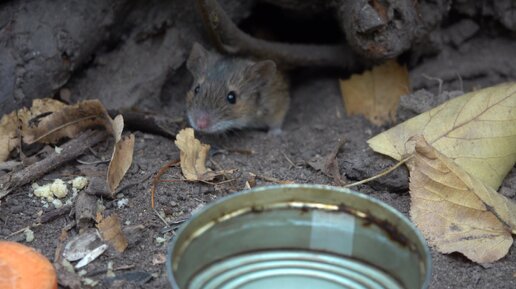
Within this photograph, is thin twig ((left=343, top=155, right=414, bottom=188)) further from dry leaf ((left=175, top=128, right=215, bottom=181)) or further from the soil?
dry leaf ((left=175, top=128, right=215, bottom=181))

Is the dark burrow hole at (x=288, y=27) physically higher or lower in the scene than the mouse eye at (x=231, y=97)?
higher

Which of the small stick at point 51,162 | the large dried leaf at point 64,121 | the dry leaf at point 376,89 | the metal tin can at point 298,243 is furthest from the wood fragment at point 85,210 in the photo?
the dry leaf at point 376,89

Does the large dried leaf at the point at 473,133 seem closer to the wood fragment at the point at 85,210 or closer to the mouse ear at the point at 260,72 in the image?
the mouse ear at the point at 260,72

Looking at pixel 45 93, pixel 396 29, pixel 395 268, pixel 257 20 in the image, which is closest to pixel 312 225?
pixel 395 268

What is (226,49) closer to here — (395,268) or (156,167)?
(156,167)

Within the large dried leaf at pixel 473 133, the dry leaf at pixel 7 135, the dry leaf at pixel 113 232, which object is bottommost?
the large dried leaf at pixel 473 133

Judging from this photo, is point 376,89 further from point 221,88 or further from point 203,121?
point 203,121
